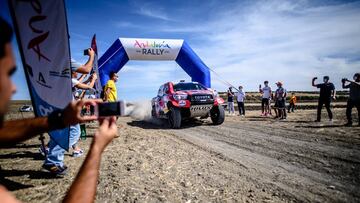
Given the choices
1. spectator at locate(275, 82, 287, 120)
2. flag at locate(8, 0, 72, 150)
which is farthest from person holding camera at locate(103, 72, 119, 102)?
spectator at locate(275, 82, 287, 120)

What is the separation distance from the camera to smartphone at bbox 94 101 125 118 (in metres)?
1.53

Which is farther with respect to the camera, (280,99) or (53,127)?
(280,99)

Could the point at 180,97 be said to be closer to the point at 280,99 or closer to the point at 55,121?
the point at 280,99

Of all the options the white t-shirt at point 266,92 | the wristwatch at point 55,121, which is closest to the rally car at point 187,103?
the white t-shirt at point 266,92

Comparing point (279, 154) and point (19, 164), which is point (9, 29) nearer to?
point (19, 164)

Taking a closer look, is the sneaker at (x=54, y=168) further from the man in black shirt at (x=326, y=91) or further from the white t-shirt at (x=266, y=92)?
the white t-shirt at (x=266, y=92)

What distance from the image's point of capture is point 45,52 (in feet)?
9.14

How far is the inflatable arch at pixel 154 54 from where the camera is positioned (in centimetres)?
1315

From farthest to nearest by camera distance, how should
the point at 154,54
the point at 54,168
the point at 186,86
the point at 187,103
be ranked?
Answer: the point at 154,54 → the point at 186,86 → the point at 187,103 → the point at 54,168

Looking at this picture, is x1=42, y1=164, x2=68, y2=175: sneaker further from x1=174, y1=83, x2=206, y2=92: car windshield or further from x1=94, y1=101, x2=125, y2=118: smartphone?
x1=174, y1=83, x2=206, y2=92: car windshield

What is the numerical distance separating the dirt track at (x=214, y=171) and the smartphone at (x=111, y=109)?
89.2 inches

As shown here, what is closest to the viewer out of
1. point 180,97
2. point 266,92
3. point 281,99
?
point 180,97

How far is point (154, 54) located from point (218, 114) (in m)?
5.51

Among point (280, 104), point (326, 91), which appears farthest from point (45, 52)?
point (280, 104)
